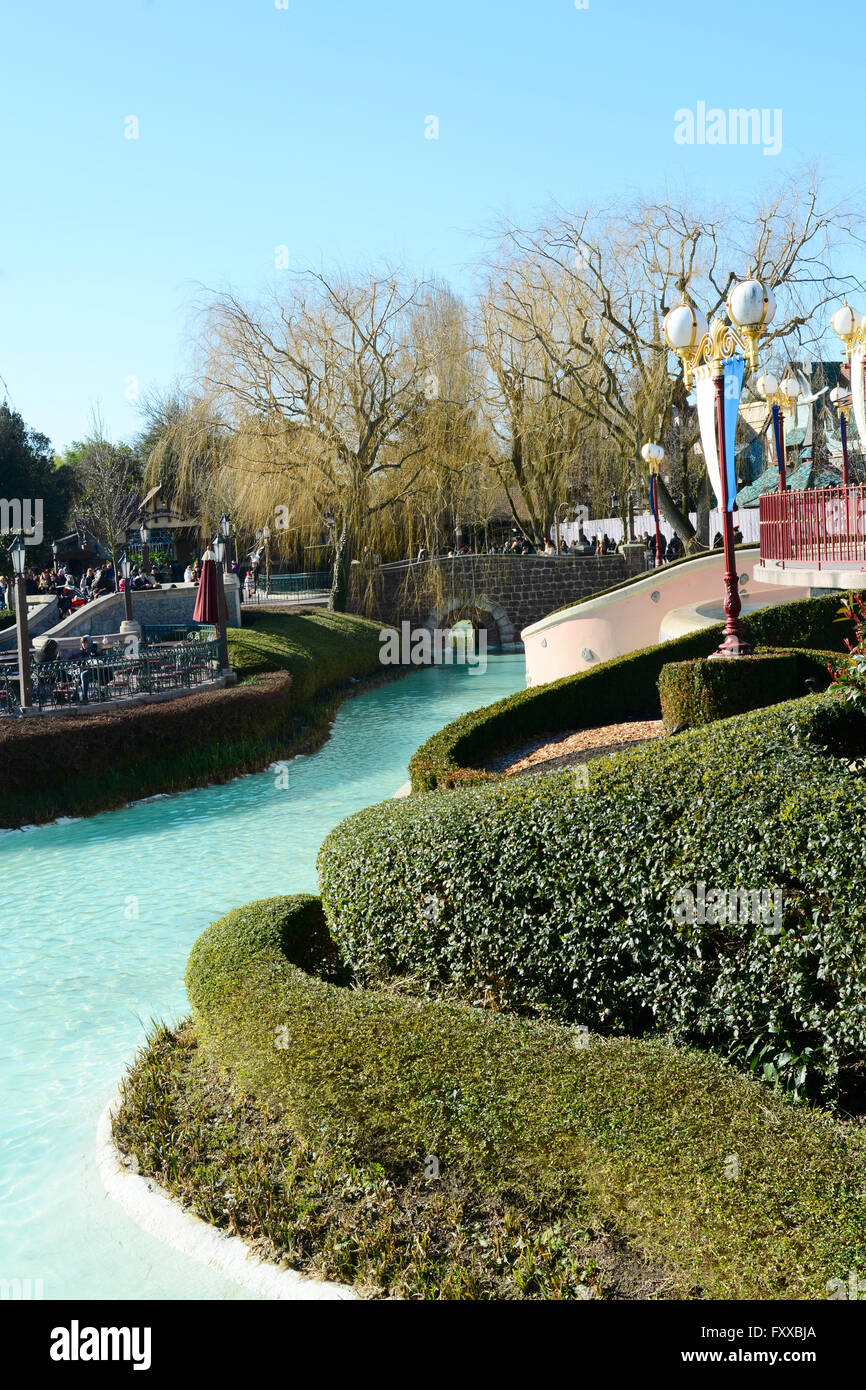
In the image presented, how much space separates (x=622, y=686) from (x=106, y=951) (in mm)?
8169

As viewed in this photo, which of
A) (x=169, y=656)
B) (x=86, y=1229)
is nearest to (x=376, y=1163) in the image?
(x=86, y=1229)

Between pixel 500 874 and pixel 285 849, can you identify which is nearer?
pixel 500 874

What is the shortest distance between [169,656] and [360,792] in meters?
6.08

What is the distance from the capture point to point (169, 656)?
21109 millimetres

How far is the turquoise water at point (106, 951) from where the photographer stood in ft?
18.6

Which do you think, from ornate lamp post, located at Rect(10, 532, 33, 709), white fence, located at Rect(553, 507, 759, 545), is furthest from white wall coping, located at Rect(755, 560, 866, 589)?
white fence, located at Rect(553, 507, 759, 545)

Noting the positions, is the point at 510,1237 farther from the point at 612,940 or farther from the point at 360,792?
the point at 360,792

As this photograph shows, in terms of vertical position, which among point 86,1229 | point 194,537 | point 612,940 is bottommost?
point 86,1229

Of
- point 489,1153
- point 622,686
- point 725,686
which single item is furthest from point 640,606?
point 489,1153

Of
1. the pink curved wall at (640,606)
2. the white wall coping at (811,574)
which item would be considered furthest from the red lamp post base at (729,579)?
the pink curved wall at (640,606)

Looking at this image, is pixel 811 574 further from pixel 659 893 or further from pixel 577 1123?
pixel 577 1123

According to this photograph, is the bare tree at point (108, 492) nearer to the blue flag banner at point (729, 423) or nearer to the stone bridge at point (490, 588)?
the stone bridge at point (490, 588)

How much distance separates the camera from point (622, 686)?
15586 mm

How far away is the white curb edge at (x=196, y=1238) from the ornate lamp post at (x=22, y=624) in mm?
11043
